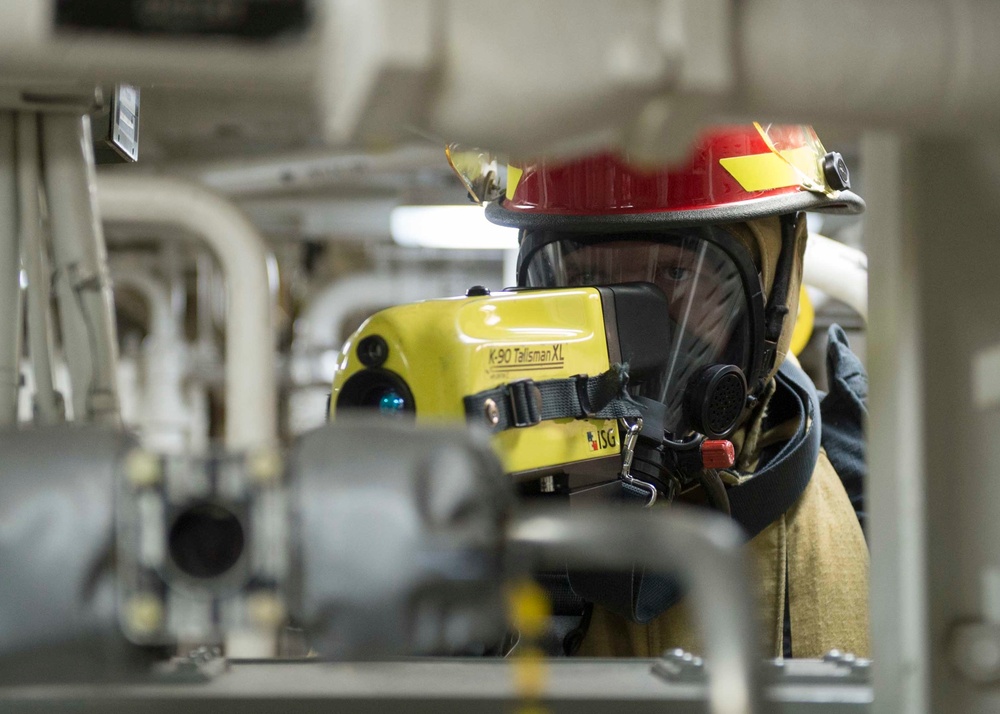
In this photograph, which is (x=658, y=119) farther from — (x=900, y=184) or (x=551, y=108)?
(x=900, y=184)

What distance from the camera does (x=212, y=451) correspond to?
516 millimetres

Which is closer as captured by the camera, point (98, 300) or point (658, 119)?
point (658, 119)

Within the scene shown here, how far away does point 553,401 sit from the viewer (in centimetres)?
137

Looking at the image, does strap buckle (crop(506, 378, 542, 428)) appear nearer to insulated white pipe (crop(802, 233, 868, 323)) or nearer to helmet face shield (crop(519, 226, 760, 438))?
helmet face shield (crop(519, 226, 760, 438))

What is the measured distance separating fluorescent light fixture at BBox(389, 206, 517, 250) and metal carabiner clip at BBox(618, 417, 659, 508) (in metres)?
3.67

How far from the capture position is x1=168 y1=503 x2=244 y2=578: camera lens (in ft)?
1.66

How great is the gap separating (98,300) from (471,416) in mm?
440

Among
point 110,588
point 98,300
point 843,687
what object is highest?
point 98,300

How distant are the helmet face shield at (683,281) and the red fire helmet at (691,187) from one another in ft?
0.15

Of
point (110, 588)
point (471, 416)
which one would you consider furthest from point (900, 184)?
point (471, 416)

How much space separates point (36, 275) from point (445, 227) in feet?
13.6

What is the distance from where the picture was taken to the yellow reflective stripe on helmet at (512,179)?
1830 millimetres

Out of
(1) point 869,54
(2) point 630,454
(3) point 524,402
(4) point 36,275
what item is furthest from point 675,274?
(1) point 869,54

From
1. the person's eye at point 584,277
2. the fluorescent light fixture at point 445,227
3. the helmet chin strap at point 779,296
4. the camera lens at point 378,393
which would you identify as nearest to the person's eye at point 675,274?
the person's eye at point 584,277
